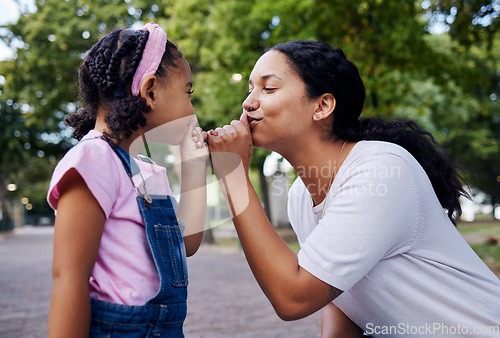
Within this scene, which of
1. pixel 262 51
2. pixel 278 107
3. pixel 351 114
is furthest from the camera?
pixel 262 51

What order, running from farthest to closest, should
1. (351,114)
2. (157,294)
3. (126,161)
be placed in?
(351,114), (126,161), (157,294)

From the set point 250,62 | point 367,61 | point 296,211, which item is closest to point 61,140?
point 250,62

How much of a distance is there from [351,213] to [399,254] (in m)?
0.30

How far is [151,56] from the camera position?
1853 millimetres

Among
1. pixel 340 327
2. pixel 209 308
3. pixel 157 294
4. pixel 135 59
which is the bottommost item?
pixel 209 308

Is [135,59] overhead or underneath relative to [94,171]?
overhead

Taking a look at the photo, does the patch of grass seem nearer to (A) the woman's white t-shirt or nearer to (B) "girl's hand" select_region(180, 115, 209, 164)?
(A) the woman's white t-shirt

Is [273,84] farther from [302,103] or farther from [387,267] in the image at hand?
[387,267]

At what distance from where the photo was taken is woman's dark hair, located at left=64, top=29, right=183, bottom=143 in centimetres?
172

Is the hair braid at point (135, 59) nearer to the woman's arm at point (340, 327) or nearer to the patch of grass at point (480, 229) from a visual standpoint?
the woman's arm at point (340, 327)

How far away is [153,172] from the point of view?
196 cm

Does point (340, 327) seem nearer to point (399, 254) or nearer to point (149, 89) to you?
point (399, 254)

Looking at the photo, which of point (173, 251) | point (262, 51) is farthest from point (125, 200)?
point (262, 51)

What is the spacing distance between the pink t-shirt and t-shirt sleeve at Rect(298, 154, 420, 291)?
1.87ft
